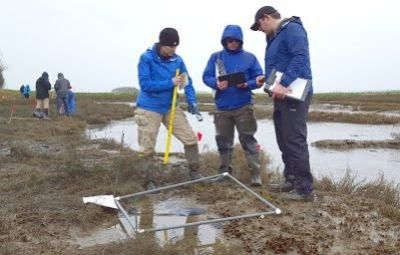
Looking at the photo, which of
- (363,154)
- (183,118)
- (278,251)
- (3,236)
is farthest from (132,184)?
(363,154)

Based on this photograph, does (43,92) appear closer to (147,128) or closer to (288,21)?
(147,128)

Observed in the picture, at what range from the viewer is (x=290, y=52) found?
5652 millimetres

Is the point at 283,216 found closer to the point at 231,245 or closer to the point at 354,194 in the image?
the point at 231,245

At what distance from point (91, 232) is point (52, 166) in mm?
3617

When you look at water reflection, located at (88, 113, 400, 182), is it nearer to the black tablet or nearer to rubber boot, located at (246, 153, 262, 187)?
rubber boot, located at (246, 153, 262, 187)

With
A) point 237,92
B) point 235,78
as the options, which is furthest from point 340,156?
point 235,78

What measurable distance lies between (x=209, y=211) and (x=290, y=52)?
1.87 m

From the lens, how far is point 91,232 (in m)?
4.77

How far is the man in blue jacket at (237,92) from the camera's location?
6543mm

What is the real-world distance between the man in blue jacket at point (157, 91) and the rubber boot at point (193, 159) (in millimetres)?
54

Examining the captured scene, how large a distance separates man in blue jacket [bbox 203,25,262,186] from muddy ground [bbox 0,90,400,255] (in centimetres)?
59

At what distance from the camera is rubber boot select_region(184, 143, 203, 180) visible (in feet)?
22.0

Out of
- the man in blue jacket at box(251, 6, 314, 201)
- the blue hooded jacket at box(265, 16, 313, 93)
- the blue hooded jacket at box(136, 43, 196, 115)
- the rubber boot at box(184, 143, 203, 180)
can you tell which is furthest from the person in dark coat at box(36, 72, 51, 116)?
the blue hooded jacket at box(265, 16, 313, 93)

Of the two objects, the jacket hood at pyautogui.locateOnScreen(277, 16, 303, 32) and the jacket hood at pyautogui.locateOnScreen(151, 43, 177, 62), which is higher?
Result: the jacket hood at pyautogui.locateOnScreen(277, 16, 303, 32)
